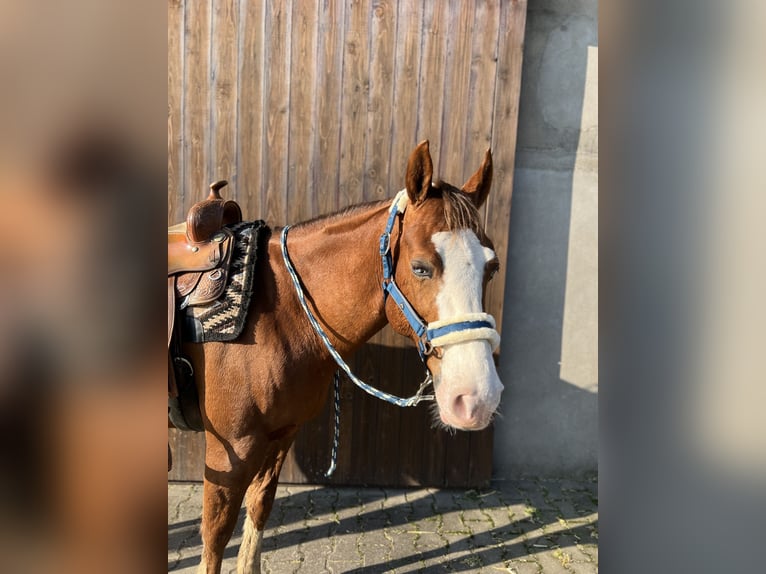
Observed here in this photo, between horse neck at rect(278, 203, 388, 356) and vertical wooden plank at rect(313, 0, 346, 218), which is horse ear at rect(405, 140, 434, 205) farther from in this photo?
vertical wooden plank at rect(313, 0, 346, 218)

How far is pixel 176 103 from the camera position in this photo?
320cm

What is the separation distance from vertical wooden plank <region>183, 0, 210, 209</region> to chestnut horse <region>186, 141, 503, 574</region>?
4.75ft

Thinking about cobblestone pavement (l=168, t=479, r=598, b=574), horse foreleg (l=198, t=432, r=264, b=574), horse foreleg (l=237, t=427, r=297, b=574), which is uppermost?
horse foreleg (l=198, t=432, r=264, b=574)

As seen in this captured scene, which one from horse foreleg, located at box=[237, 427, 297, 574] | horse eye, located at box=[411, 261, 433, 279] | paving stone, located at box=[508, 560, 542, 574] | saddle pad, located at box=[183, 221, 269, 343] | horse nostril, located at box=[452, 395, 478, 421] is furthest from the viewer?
paving stone, located at box=[508, 560, 542, 574]

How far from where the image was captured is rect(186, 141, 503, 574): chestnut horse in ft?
5.32

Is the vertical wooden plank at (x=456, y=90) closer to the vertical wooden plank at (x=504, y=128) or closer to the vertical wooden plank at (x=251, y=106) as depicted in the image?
the vertical wooden plank at (x=504, y=128)

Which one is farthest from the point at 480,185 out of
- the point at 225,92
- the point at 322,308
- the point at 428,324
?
the point at 225,92

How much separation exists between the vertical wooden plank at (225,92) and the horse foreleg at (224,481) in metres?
1.85

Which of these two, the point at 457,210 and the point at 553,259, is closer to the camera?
the point at 457,210

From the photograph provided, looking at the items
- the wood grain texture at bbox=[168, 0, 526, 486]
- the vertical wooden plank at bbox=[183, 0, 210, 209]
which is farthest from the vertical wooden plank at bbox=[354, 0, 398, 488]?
the vertical wooden plank at bbox=[183, 0, 210, 209]

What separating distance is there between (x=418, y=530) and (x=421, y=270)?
1.98 meters

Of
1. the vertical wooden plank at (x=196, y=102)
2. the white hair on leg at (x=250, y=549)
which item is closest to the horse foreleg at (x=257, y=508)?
the white hair on leg at (x=250, y=549)

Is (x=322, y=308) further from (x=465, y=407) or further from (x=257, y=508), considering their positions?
(x=257, y=508)
